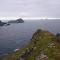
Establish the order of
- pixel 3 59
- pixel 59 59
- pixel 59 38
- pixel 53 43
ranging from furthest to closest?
pixel 3 59, pixel 59 38, pixel 53 43, pixel 59 59

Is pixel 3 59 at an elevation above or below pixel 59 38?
below

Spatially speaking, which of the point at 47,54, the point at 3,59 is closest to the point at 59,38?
the point at 47,54

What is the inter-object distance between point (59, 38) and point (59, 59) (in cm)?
1051

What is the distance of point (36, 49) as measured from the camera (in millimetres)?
33906

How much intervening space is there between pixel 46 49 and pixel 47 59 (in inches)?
182

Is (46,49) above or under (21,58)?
above

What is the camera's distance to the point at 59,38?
119 feet

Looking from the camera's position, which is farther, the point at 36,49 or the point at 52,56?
the point at 36,49

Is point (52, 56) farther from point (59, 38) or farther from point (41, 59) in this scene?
point (59, 38)

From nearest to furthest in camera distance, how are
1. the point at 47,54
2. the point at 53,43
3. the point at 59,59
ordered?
the point at 59,59, the point at 47,54, the point at 53,43

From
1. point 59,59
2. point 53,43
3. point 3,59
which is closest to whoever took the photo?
point 59,59

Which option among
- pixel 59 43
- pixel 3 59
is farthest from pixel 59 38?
pixel 3 59

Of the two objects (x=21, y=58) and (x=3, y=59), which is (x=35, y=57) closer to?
(x=21, y=58)

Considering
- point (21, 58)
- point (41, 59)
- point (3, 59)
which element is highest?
point (41, 59)
